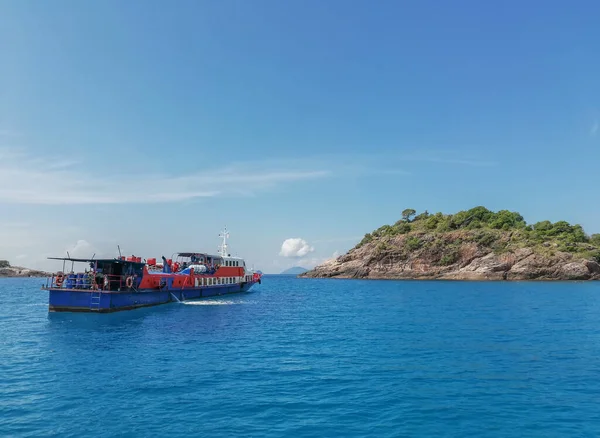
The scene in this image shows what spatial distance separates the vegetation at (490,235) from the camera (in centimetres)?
13388

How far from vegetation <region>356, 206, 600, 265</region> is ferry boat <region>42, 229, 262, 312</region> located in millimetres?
100190

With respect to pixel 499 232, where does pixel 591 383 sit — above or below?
below

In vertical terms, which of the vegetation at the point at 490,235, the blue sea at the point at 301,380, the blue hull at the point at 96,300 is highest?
the vegetation at the point at 490,235

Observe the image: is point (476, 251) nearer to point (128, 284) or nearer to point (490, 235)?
point (490, 235)

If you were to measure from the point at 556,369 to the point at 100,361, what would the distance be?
84.5ft

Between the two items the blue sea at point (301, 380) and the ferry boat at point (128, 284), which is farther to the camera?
the ferry boat at point (128, 284)

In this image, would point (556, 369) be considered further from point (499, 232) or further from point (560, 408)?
point (499, 232)

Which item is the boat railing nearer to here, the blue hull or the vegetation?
the blue hull

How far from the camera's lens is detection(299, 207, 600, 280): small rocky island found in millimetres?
126062

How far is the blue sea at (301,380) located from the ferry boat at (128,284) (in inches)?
268

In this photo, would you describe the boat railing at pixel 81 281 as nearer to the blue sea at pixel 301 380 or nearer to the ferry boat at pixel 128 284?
the ferry boat at pixel 128 284

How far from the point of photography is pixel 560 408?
16.1 meters

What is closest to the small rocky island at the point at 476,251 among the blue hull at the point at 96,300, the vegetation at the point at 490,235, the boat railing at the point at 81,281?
the vegetation at the point at 490,235

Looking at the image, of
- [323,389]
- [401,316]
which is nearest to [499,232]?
[401,316]
